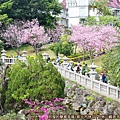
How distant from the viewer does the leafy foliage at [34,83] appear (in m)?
16.2

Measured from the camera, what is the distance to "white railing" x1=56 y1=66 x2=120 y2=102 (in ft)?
56.5

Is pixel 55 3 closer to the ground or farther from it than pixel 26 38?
farther from it

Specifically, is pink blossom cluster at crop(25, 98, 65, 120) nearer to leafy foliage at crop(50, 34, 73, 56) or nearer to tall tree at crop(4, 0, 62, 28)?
leafy foliage at crop(50, 34, 73, 56)

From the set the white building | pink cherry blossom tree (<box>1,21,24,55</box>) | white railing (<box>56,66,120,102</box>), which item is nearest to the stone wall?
white railing (<box>56,66,120,102</box>)

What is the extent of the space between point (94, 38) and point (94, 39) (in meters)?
0.27

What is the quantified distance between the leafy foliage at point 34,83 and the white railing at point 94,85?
2.54 metres

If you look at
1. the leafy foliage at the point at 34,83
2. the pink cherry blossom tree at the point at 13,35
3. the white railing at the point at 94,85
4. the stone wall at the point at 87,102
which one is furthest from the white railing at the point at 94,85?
the pink cherry blossom tree at the point at 13,35

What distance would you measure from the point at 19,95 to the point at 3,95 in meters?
1.21

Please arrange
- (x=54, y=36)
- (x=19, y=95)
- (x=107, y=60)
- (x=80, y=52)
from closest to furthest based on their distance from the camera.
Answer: (x=19, y=95)
(x=107, y=60)
(x=80, y=52)
(x=54, y=36)

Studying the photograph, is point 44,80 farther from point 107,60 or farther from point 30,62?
point 107,60

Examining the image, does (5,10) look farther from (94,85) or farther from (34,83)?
(34,83)

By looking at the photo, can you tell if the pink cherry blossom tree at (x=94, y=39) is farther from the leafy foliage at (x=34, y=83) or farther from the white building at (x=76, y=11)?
the white building at (x=76, y=11)

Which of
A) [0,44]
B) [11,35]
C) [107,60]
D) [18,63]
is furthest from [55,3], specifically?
[18,63]

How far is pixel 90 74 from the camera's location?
19484 mm
